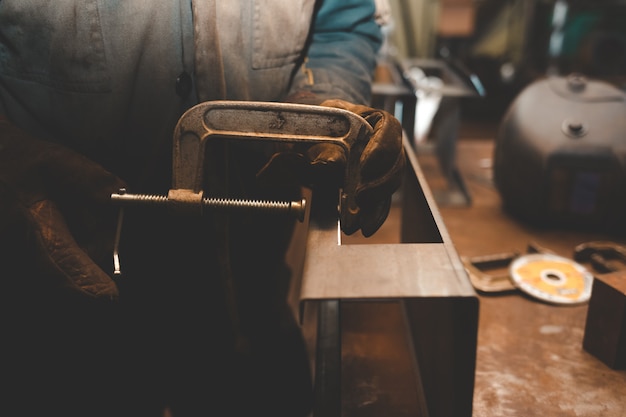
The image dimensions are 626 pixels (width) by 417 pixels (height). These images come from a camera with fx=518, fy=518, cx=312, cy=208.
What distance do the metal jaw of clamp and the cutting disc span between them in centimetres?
104

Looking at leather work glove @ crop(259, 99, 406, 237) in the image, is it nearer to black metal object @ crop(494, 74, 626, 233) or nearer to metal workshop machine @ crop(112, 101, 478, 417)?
metal workshop machine @ crop(112, 101, 478, 417)

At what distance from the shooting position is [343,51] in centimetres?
129

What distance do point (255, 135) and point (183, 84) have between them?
34cm

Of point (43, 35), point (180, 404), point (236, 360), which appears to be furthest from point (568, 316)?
point (43, 35)

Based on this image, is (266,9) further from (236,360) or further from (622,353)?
(622,353)

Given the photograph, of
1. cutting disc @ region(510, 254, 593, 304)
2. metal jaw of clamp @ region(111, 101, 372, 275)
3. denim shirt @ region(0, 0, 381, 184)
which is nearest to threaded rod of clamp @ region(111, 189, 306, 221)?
metal jaw of clamp @ region(111, 101, 372, 275)

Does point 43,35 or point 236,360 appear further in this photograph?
point 236,360

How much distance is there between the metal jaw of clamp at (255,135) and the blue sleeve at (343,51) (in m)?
0.34

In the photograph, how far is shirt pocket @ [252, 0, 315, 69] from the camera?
→ 3.67 ft

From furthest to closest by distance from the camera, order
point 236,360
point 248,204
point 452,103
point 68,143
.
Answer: point 452,103 → point 236,360 → point 68,143 → point 248,204

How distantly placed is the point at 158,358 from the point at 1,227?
0.59 metres

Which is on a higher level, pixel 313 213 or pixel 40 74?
pixel 40 74

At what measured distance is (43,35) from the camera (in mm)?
1045

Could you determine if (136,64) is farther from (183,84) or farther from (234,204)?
(234,204)
